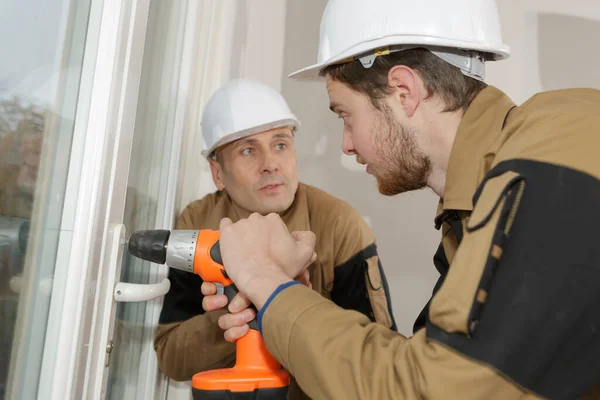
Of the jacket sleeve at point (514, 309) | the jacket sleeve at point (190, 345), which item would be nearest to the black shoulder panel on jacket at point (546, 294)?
the jacket sleeve at point (514, 309)

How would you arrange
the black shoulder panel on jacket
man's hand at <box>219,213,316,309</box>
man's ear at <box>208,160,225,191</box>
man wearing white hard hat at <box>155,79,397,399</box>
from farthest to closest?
man's ear at <box>208,160,225,191</box>, man wearing white hard hat at <box>155,79,397,399</box>, man's hand at <box>219,213,316,309</box>, the black shoulder panel on jacket

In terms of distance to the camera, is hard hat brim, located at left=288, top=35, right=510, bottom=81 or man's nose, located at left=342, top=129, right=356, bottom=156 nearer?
hard hat brim, located at left=288, top=35, right=510, bottom=81

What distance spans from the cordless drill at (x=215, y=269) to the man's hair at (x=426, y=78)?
0.43 metres

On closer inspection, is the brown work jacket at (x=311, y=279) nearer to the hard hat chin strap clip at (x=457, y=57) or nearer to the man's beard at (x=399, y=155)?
the man's beard at (x=399, y=155)

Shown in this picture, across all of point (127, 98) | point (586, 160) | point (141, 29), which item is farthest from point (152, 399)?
point (586, 160)

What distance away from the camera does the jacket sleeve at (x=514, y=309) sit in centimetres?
59

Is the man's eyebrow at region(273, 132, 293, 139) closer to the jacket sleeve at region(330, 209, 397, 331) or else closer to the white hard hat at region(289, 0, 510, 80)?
the jacket sleeve at region(330, 209, 397, 331)

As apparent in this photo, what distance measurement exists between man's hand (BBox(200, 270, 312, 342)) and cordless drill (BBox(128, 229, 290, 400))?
0.02 m

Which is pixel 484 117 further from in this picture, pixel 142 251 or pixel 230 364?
pixel 230 364

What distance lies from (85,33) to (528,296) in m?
0.80

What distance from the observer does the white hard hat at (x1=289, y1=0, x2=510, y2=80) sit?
3.29 ft

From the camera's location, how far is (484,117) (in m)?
0.93

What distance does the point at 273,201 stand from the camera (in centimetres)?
159

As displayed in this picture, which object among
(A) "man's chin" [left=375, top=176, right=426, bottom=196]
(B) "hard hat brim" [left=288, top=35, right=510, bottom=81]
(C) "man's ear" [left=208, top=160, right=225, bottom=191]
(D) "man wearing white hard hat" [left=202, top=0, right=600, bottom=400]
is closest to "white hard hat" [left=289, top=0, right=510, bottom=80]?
(B) "hard hat brim" [left=288, top=35, right=510, bottom=81]
